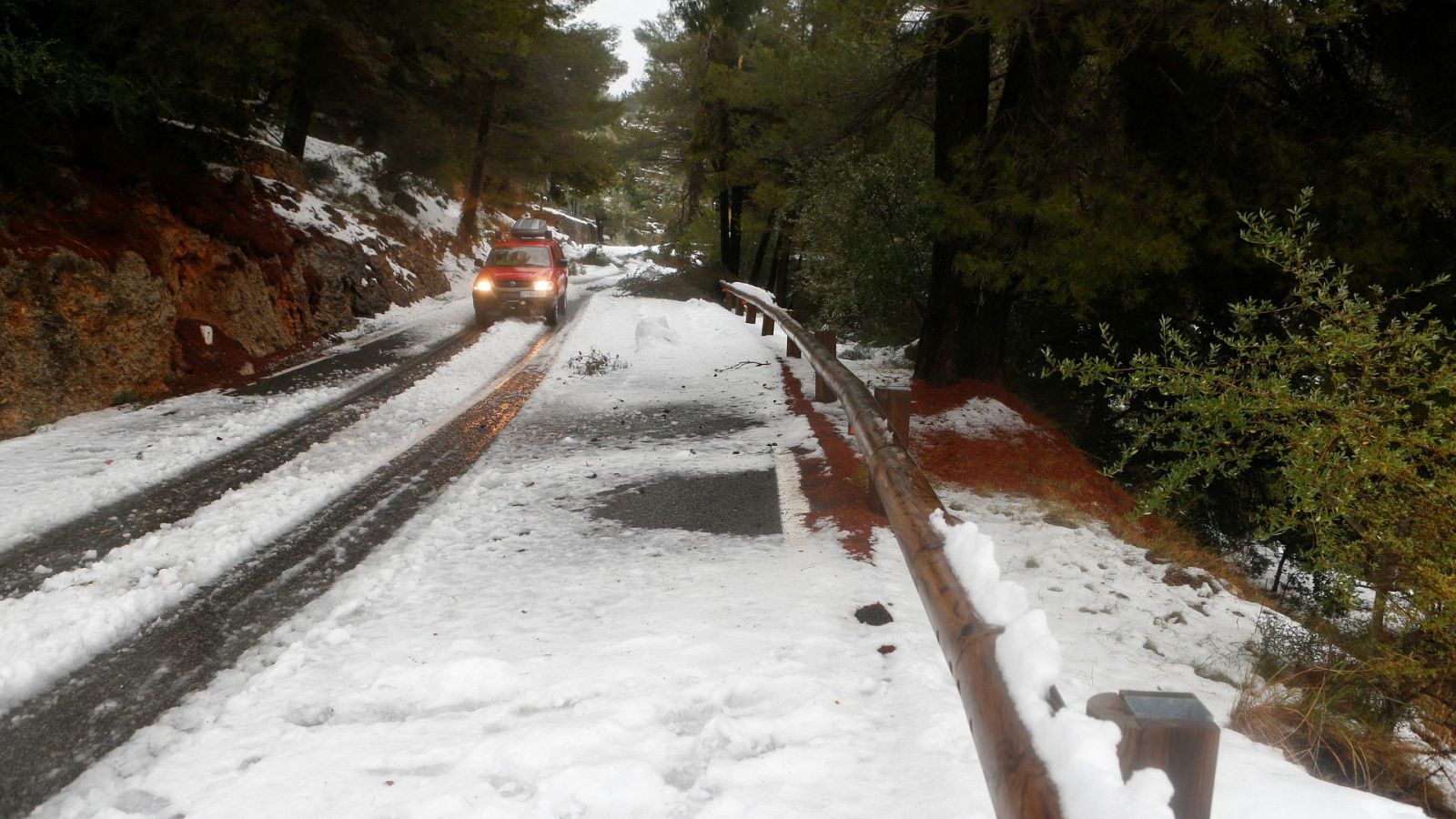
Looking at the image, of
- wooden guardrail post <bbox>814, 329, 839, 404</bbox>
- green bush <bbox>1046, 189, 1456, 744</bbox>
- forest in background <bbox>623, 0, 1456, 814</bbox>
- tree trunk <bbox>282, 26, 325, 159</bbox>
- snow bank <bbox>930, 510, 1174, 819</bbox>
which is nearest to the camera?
snow bank <bbox>930, 510, 1174, 819</bbox>

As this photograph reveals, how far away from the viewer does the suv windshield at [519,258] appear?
17391 millimetres

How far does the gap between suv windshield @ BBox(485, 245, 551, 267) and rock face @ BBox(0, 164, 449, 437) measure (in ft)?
10.7

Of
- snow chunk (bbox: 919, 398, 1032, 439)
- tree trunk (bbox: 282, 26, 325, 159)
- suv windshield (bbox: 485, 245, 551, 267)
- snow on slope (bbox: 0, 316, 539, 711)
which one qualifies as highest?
tree trunk (bbox: 282, 26, 325, 159)

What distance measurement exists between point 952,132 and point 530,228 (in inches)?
Result: 1434

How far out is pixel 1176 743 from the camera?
1.52 m

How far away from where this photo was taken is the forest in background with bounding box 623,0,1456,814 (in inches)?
146

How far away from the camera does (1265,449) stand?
4398 millimetres

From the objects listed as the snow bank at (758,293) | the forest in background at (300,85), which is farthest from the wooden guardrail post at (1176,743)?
the snow bank at (758,293)

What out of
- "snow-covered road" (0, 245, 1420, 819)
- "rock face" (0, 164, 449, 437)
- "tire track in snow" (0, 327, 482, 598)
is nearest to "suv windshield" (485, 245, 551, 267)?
"rock face" (0, 164, 449, 437)

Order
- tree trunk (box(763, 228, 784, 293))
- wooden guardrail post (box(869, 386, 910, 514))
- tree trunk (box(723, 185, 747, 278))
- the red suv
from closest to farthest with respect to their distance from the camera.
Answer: wooden guardrail post (box(869, 386, 910, 514)) → the red suv → tree trunk (box(763, 228, 784, 293)) → tree trunk (box(723, 185, 747, 278))

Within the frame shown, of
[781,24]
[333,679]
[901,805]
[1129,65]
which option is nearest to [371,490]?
[333,679]

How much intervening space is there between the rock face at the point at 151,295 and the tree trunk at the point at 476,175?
10.6m

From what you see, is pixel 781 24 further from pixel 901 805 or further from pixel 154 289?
pixel 901 805

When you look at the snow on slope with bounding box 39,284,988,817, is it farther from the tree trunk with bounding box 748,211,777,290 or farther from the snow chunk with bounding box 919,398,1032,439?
the tree trunk with bounding box 748,211,777,290
